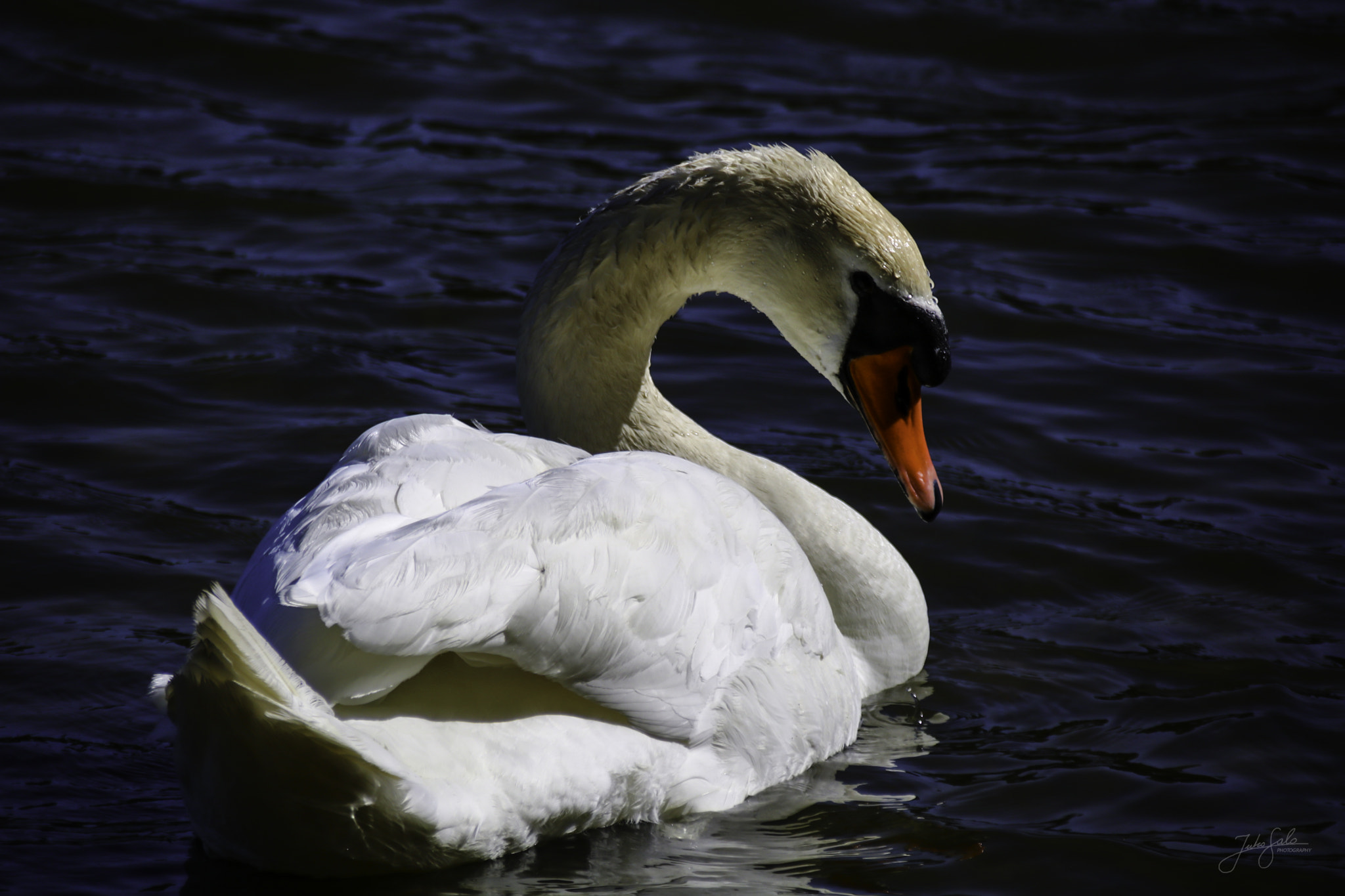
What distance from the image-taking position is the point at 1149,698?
444 cm

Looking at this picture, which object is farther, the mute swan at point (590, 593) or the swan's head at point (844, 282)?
the swan's head at point (844, 282)

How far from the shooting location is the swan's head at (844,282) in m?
4.19

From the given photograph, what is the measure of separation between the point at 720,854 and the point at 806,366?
373cm

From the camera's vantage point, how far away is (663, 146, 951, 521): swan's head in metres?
4.19

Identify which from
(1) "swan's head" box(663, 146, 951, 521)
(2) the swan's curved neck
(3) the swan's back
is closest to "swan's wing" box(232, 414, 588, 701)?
(3) the swan's back

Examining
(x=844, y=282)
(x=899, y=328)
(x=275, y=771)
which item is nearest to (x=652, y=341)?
(x=844, y=282)

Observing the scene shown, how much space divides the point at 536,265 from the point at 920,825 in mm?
4418

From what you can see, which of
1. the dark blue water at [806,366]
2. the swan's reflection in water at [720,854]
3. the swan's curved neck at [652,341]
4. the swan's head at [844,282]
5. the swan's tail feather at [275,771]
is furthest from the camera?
the swan's curved neck at [652,341]

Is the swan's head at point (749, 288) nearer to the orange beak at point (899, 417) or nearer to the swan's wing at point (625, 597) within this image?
the orange beak at point (899, 417)

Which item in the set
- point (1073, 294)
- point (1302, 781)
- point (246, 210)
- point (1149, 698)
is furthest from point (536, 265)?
point (1302, 781)

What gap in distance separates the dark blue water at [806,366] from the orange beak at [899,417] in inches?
23.2

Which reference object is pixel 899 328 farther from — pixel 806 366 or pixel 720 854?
pixel 806 366

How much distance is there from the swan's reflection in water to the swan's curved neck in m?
0.61

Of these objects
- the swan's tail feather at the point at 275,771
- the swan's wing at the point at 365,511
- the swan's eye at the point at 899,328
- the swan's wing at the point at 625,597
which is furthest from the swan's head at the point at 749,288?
the swan's tail feather at the point at 275,771
